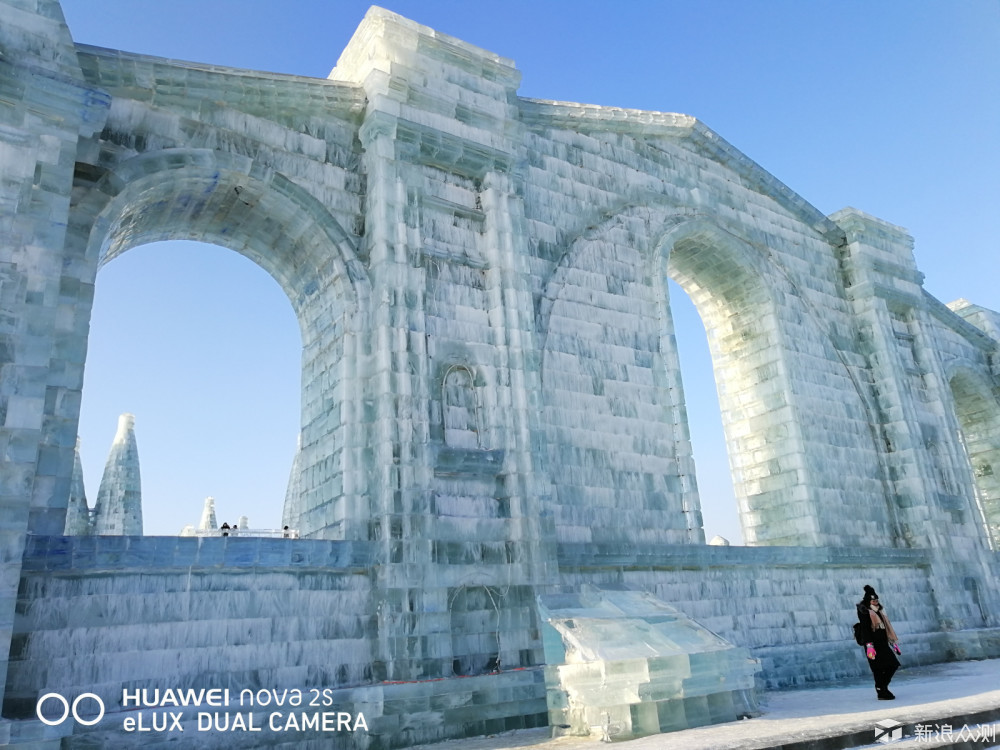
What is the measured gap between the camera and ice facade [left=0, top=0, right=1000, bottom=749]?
7820mm

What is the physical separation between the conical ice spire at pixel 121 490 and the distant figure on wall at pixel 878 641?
60.0 ft

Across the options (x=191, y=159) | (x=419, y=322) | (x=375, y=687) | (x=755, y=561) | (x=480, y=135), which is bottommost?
(x=375, y=687)

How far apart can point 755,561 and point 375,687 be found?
24.2 feet

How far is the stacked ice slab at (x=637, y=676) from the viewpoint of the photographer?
294 inches

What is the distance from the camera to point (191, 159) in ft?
31.9

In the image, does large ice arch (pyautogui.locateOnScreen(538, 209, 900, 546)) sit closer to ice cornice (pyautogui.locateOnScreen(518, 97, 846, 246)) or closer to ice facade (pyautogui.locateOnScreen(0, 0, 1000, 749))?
ice facade (pyautogui.locateOnScreen(0, 0, 1000, 749))

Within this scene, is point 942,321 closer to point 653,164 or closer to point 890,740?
point 653,164

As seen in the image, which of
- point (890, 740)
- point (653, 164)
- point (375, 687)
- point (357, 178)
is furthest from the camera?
point (653, 164)

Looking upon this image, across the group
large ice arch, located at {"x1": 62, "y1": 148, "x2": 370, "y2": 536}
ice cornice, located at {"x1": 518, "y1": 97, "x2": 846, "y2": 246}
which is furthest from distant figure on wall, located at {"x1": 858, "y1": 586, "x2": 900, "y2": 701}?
ice cornice, located at {"x1": 518, "y1": 97, "x2": 846, "y2": 246}

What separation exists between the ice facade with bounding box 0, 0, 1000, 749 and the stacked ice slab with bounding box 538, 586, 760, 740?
0.19 ft

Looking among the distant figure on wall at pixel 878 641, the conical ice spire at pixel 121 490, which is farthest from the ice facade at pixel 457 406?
the conical ice spire at pixel 121 490

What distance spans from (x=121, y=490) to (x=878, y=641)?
19.3 m

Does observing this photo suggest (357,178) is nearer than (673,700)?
No

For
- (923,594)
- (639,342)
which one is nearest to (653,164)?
(639,342)
